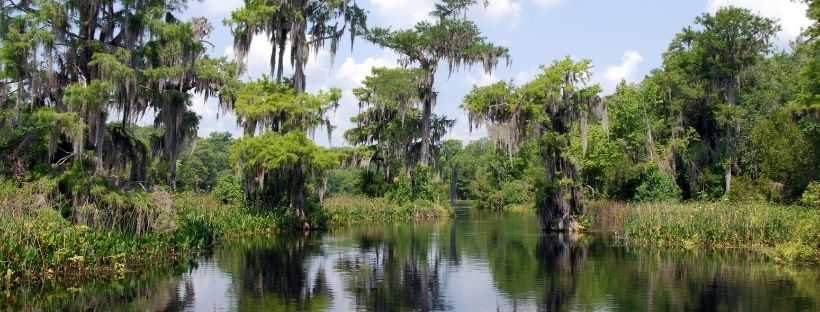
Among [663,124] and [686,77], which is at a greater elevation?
[686,77]

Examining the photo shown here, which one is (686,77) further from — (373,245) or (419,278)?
(419,278)

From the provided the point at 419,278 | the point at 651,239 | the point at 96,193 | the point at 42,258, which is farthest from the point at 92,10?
the point at 651,239

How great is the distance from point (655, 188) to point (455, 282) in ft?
90.4

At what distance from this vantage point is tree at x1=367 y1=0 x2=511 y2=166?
170 feet

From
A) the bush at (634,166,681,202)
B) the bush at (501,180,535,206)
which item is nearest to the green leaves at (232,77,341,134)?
the bush at (634,166,681,202)

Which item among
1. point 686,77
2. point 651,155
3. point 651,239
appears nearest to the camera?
point 651,239

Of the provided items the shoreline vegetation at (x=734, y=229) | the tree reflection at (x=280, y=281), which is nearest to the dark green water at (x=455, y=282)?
the tree reflection at (x=280, y=281)

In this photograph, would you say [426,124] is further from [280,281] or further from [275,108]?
[280,281]

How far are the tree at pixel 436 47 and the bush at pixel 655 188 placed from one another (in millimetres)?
12977

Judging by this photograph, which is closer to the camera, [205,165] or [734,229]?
[734,229]

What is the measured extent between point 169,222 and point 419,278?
26.1 ft

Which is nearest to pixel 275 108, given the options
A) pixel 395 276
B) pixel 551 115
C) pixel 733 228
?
pixel 551 115

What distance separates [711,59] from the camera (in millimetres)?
47750

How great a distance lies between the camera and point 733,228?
27719 millimetres
